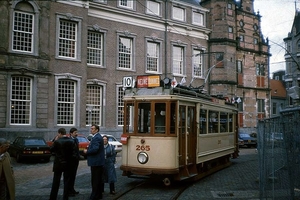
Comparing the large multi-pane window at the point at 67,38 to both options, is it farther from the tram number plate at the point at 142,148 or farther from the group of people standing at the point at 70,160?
the group of people standing at the point at 70,160

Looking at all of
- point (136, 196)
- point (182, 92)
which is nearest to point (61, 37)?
point (182, 92)

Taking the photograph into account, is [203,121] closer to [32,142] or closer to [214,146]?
[214,146]

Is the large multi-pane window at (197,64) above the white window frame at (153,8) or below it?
below

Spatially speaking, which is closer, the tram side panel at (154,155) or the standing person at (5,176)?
the standing person at (5,176)

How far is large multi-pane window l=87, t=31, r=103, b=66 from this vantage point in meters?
28.6

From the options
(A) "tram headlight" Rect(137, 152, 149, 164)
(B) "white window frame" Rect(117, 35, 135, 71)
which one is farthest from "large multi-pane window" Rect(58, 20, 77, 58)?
(A) "tram headlight" Rect(137, 152, 149, 164)

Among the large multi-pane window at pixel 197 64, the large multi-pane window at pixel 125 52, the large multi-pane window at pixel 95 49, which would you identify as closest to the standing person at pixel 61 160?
the large multi-pane window at pixel 95 49

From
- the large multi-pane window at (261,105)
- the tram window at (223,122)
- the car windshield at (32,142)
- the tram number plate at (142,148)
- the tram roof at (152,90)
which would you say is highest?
the large multi-pane window at (261,105)

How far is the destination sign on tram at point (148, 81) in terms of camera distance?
11352 mm

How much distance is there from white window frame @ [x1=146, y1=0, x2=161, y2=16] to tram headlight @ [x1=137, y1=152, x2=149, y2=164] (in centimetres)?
2306

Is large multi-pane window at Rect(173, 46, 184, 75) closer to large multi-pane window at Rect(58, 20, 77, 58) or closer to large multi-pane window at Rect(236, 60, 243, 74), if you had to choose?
large multi-pane window at Rect(236, 60, 243, 74)

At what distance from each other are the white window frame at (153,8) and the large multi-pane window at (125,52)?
3.38m

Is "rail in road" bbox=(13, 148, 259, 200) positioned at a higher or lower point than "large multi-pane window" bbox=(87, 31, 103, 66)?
lower

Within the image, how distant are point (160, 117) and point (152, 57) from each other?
21650 mm
